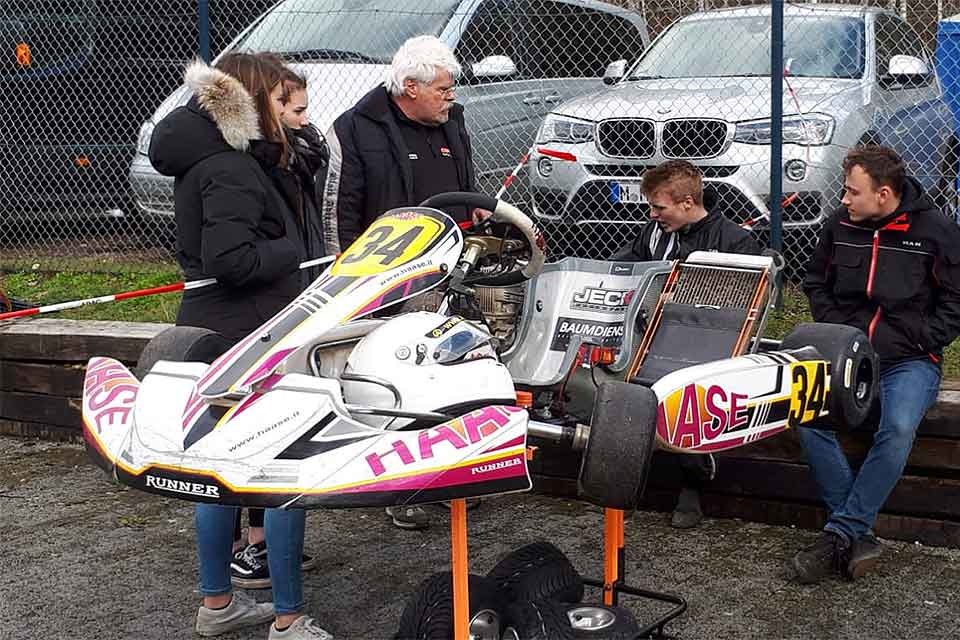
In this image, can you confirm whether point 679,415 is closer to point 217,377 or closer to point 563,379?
point 563,379

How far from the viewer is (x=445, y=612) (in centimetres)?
378

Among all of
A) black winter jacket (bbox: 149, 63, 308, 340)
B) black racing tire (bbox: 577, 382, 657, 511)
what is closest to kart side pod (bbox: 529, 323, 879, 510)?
black racing tire (bbox: 577, 382, 657, 511)

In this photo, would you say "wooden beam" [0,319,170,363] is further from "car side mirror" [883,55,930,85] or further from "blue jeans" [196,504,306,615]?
"car side mirror" [883,55,930,85]

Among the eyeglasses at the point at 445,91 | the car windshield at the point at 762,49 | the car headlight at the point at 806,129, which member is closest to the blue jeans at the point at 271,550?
the eyeglasses at the point at 445,91

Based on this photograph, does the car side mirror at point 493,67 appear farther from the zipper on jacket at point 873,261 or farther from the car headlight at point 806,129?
the zipper on jacket at point 873,261

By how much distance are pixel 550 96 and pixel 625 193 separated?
121 cm

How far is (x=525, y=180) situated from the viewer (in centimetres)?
812

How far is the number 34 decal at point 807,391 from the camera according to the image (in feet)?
12.1

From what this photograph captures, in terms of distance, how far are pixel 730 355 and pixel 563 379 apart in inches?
20.7

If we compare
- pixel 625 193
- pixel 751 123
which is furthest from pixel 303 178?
pixel 751 123

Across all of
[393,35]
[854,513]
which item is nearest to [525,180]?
[393,35]

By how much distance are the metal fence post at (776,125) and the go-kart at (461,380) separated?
7.72 feet

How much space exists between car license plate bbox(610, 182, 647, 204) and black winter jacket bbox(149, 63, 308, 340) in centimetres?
336

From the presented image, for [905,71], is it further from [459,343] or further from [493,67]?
[459,343]
